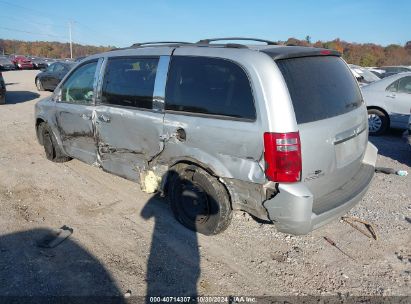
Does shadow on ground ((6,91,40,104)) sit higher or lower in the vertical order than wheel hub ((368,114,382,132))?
lower

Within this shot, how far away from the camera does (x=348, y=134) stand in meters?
3.43

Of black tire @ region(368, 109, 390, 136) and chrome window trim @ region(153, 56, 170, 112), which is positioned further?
black tire @ region(368, 109, 390, 136)

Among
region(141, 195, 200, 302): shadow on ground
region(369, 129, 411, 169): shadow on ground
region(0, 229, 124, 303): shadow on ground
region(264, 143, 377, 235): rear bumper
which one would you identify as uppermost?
region(264, 143, 377, 235): rear bumper

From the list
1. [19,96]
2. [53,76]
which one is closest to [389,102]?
[53,76]

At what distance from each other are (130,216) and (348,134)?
2.57 metres

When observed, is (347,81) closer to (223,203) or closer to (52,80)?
(223,203)

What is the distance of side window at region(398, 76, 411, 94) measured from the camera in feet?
27.3

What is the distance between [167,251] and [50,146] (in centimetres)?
349

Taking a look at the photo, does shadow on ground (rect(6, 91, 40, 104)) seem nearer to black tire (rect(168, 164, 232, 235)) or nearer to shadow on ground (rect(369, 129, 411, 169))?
black tire (rect(168, 164, 232, 235))

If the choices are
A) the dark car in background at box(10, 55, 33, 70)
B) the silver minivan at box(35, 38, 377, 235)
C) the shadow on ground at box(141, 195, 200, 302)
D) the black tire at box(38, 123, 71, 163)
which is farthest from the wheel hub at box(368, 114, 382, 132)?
the dark car in background at box(10, 55, 33, 70)

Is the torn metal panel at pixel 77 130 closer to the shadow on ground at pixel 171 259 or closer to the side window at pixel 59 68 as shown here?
the shadow on ground at pixel 171 259

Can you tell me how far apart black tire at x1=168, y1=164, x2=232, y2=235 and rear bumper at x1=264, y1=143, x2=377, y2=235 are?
546mm

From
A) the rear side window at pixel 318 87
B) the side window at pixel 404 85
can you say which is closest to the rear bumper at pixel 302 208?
the rear side window at pixel 318 87

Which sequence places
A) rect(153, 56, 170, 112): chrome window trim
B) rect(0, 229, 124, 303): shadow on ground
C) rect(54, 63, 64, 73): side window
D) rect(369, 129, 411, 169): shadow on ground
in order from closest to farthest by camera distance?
rect(0, 229, 124, 303): shadow on ground → rect(153, 56, 170, 112): chrome window trim → rect(369, 129, 411, 169): shadow on ground → rect(54, 63, 64, 73): side window
